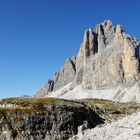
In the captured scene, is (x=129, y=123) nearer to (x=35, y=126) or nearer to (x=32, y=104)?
(x=35, y=126)

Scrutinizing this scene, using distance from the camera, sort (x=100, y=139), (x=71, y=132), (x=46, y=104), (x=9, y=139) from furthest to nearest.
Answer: (x=46, y=104) → (x=71, y=132) → (x=9, y=139) → (x=100, y=139)

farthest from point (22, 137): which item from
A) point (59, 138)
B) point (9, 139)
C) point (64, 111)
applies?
point (64, 111)

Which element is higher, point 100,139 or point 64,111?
point 64,111

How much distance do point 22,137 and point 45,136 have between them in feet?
19.2

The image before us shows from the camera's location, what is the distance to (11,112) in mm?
99312

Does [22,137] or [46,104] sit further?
[46,104]

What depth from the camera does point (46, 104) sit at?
10850cm

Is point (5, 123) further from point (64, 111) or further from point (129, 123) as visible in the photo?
point (129, 123)

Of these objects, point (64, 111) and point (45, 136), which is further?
point (64, 111)

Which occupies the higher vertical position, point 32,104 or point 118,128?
point 32,104

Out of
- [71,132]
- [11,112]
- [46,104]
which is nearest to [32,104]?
[46,104]

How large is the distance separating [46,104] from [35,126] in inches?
580

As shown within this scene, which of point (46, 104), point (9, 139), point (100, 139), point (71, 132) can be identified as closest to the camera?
point (100, 139)

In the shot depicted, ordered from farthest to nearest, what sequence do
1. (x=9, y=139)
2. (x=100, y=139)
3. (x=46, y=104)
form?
1. (x=46, y=104)
2. (x=9, y=139)
3. (x=100, y=139)
